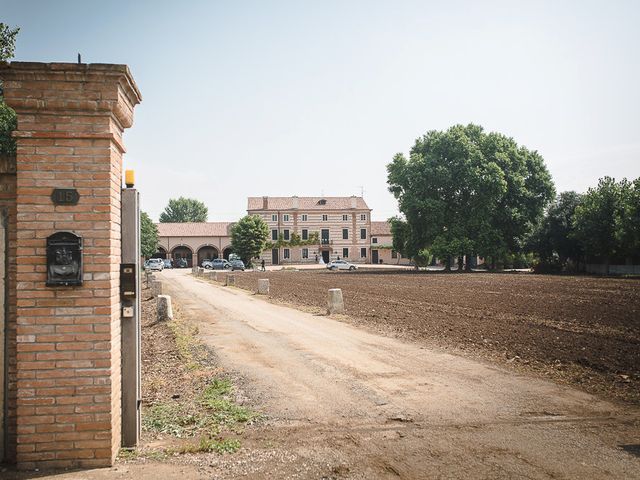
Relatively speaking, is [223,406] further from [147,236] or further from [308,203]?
[308,203]

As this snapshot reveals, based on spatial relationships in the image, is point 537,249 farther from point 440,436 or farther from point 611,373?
point 440,436

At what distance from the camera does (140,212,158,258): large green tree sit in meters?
63.2

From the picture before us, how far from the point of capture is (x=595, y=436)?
16.6 ft

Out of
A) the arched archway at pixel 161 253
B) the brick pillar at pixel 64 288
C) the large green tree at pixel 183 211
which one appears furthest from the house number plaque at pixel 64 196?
the large green tree at pixel 183 211

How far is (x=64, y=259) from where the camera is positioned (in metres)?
4.29

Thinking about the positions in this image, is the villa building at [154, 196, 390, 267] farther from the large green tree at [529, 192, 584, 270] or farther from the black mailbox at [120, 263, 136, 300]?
the black mailbox at [120, 263, 136, 300]

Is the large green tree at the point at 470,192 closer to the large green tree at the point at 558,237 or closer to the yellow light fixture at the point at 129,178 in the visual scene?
the large green tree at the point at 558,237

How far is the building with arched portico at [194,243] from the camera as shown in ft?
245

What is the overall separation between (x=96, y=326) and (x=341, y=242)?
238ft

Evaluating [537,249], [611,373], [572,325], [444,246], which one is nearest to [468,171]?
[444,246]

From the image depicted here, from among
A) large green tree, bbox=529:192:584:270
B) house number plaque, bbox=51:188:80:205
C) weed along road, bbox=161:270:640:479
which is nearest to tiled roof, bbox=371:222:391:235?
large green tree, bbox=529:192:584:270

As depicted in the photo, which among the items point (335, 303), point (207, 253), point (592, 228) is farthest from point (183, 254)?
point (335, 303)

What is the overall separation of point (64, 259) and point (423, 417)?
14.0 ft

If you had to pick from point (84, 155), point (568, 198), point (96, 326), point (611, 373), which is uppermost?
point (568, 198)
